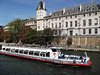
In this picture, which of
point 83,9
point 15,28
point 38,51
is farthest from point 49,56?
point 15,28

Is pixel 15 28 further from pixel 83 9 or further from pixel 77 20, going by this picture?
pixel 83 9

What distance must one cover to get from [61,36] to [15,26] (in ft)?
98.4

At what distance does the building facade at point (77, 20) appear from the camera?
173 feet

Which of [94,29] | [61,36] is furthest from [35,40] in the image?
[94,29]

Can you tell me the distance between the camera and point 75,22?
59.0 m

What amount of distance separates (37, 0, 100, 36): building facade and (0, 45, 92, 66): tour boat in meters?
33.7

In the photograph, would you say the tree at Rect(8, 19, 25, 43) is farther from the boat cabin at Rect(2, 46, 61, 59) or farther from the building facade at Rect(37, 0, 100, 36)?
the boat cabin at Rect(2, 46, 61, 59)

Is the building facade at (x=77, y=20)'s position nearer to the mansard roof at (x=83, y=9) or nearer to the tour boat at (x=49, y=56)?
the mansard roof at (x=83, y=9)

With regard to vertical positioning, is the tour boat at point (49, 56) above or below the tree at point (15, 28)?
below

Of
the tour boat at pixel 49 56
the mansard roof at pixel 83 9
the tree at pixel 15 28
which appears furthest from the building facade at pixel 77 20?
the tour boat at pixel 49 56

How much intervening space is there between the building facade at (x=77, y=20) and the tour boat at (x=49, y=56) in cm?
3370

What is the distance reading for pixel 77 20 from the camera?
5812 centimetres

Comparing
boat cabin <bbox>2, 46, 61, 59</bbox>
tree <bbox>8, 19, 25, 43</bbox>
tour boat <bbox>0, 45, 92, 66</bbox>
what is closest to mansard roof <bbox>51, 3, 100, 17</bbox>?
tree <bbox>8, 19, 25, 43</bbox>

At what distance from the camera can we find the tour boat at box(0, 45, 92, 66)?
21.3 metres
